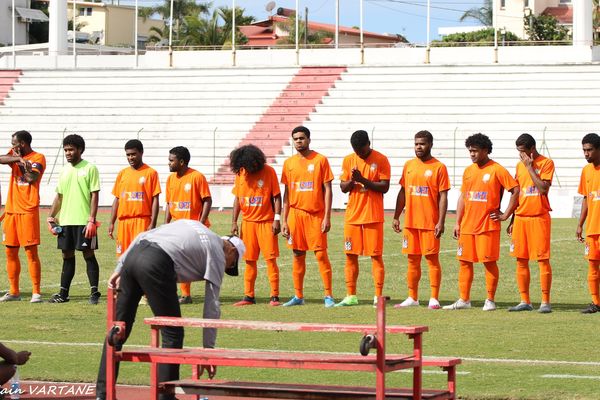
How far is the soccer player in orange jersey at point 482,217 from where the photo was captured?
15.2 m

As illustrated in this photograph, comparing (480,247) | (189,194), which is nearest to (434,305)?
(480,247)

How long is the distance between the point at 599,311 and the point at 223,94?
32.9m

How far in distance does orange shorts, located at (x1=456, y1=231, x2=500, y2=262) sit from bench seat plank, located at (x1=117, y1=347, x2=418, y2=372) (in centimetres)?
724

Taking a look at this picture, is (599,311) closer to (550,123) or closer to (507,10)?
(550,123)

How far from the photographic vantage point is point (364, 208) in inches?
624

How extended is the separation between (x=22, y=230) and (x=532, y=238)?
6.56 meters

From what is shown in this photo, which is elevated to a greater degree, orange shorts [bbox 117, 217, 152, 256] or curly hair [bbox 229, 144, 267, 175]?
curly hair [bbox 229, 144, 267, 175]

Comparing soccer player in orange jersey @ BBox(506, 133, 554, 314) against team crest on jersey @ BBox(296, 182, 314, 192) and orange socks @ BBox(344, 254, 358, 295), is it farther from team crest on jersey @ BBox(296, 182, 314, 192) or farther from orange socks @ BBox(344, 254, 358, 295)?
team crest on jersey @ BBox(296, 182, 314, 192)

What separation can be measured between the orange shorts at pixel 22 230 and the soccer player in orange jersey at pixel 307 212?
3.31 metres

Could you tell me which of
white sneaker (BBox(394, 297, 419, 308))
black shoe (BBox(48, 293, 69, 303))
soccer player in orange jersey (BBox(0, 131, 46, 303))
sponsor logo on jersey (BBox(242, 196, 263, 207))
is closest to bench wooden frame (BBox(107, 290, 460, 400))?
white sneaker (BBox(394, 297, 419, 308))

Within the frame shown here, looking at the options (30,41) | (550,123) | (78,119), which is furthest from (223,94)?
(30,41)

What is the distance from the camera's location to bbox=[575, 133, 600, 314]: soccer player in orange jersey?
589 inches

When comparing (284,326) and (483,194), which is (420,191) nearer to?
(483,194)

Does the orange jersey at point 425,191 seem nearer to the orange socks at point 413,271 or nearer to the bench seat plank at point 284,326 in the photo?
the orange socks at point 413,271
